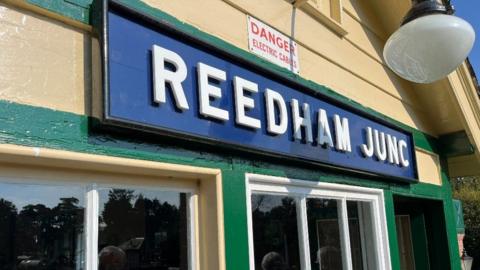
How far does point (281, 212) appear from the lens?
10.2 ft

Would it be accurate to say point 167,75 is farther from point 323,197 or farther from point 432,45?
point 323,197

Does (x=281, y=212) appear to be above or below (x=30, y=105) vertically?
below

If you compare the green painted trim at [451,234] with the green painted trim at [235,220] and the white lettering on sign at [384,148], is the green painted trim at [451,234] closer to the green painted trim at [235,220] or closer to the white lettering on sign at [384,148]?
the white lettering on sign at [384,148]

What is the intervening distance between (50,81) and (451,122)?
16.7 feet

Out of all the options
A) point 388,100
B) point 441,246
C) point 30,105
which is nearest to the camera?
point 30,105

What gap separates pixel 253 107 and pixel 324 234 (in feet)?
4.18

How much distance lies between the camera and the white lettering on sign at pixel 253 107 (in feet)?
7.46

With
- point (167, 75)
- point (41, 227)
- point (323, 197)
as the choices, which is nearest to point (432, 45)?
point (323, 197)

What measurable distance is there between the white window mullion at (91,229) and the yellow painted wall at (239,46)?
33 cm

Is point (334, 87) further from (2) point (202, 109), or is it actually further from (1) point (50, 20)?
(1) point (50, 20)

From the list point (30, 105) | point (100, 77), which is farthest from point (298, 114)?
point (30, 105)

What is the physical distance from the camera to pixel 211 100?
252 centimetres

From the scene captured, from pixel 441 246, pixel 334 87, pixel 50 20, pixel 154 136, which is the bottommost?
pixel 441 246

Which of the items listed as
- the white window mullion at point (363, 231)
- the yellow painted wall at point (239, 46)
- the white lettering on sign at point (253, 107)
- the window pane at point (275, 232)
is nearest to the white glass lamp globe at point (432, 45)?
the white lettering on sign at point (253, 107)
